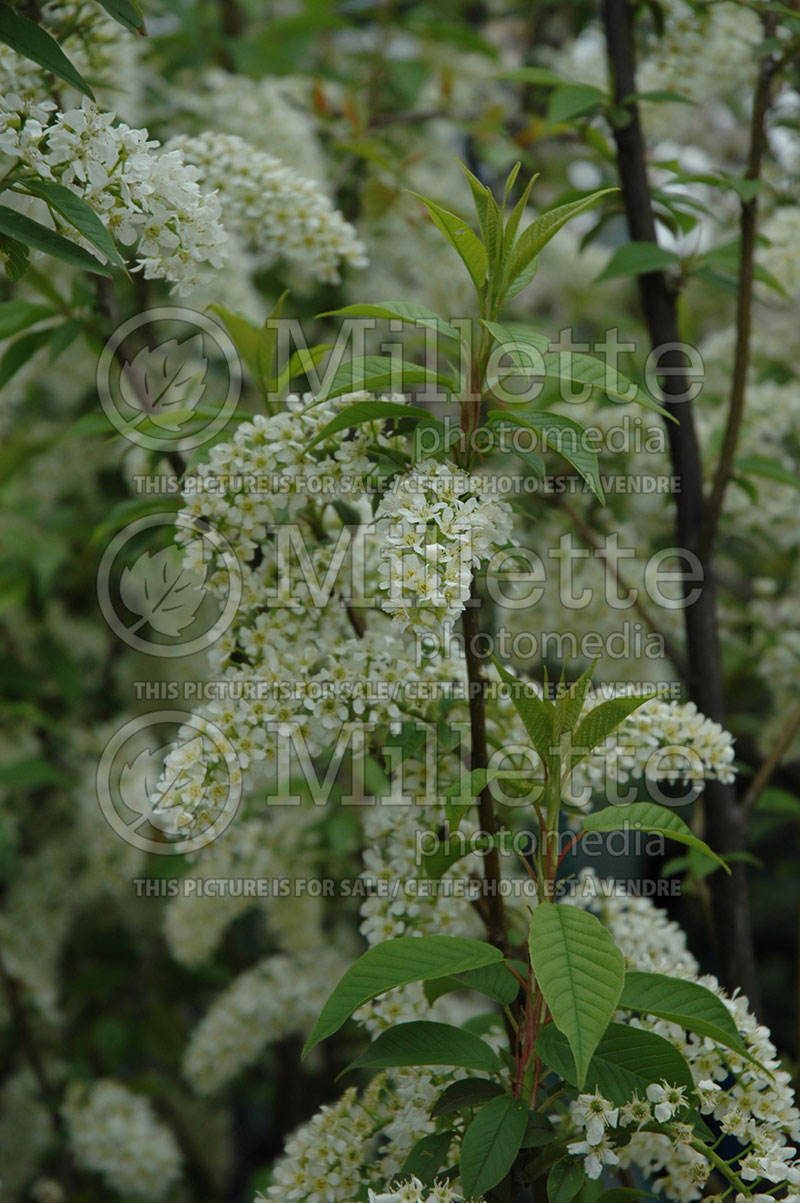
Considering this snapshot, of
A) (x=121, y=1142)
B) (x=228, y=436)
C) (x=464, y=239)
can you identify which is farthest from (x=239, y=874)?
(x=464, y=239)

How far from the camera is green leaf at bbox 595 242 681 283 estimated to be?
5.32 ft

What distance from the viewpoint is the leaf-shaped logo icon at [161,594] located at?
2.19 m

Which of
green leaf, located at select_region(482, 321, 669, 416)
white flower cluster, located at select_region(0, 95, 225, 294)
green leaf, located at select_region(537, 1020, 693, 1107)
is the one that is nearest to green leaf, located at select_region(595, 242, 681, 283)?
green leaf, located at select_region(482, 321, 669, 416)

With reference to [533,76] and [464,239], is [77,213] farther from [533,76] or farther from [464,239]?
[533,76]

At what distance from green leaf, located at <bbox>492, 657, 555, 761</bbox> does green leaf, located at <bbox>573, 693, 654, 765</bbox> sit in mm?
29

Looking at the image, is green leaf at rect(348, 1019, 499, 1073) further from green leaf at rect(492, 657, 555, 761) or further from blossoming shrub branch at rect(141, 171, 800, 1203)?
green leaf at rect(492, 657, 555, 761)

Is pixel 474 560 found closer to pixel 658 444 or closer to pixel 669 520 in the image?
pixel 658 444

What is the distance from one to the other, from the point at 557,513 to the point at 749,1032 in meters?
1.16

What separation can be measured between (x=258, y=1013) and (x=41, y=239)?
1.72 metres

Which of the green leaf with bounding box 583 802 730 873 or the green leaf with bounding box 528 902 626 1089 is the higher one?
the green leaf with bounding box 583 802 730 873

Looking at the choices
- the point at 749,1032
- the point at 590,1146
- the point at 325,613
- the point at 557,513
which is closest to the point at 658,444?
the point at 557,513

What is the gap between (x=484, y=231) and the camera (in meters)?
1.13

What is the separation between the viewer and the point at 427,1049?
3.55 ft

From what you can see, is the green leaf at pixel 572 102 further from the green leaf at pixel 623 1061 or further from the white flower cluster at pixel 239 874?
the white flower cluster at pixel 239 874
